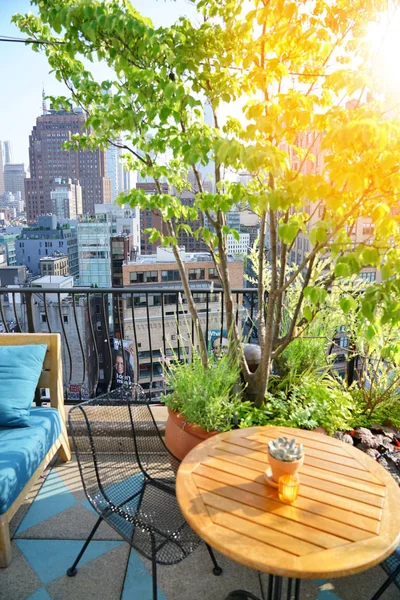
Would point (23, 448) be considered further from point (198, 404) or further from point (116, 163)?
point (116, 163)

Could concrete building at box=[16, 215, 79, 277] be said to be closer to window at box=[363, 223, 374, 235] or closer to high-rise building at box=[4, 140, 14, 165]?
high-rise building at box=[4, 140, 14, 165]

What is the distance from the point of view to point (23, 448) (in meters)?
2.11

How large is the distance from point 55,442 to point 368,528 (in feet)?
6.55

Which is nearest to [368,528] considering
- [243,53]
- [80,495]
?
[80,495]

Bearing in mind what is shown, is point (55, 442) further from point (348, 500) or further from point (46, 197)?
point (46, 197)

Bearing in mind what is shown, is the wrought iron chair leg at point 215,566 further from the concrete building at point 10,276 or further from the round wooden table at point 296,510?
the concrete building at point 10,276

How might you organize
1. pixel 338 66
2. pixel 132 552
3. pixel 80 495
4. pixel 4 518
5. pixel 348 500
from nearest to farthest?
pixel 348 500 < pixel 4 518 < pixel 132 552 < pixel 338 66 < pixel 80 495

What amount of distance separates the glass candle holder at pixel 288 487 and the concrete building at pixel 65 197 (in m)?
59.5

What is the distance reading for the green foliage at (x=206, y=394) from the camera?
7.41ft

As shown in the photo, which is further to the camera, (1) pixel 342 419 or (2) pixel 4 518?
(1) pixel 342 419

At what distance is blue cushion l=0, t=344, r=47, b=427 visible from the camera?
231 cm

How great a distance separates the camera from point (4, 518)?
6.18 ft

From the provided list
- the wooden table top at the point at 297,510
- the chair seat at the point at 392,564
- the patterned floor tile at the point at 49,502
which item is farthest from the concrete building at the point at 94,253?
the chair seat at the point at 392,564

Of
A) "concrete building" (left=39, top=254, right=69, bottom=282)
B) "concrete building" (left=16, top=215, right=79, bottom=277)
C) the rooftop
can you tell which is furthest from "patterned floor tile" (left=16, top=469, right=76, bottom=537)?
"concrete building" (left=16, top=215, right=79, bottom=277)
